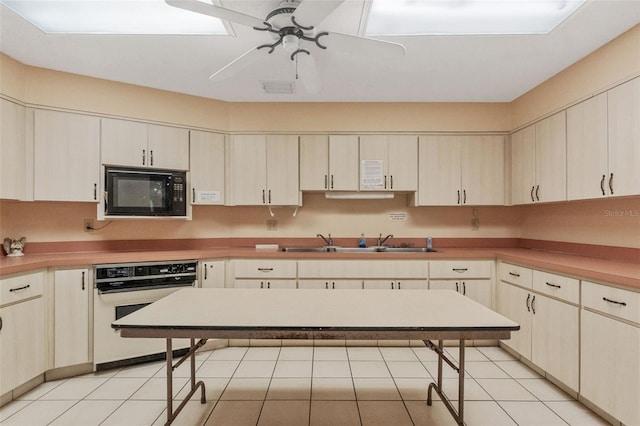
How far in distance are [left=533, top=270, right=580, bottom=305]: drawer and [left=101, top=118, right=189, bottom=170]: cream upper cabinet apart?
136 inches

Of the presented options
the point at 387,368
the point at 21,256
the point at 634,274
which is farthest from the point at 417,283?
the point at 21,256

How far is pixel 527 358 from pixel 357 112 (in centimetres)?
291

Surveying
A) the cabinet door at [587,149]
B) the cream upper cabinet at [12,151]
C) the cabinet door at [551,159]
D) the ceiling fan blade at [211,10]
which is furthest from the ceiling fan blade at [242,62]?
the cabinet door at [551,159]

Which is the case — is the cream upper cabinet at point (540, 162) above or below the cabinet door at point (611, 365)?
above

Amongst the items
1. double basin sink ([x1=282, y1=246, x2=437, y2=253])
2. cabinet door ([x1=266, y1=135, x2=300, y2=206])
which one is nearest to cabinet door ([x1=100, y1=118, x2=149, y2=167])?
cabinet door ([x1=266, y1=135, x2=300, y2=206])

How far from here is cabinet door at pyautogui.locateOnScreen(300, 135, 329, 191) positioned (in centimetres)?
356

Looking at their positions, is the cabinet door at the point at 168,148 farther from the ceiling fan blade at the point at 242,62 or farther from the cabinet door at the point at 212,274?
the ceiling fan blade at the point at 242,62

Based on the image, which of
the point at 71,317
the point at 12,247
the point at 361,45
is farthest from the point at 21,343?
the point at 361,45

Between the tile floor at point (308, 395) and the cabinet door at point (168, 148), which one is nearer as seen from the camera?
the tile floor at point (308, 395)

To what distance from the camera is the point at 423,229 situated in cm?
382

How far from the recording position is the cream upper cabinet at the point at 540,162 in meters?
2.79

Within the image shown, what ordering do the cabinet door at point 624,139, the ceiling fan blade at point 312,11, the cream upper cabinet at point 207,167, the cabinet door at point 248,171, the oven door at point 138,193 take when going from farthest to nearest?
the cabinet door at point 248,171, the cream upper cabinet at point 207,167, the oven door at point 138,193, the cabinet door at point 624,139, the ceiling fan blade at point 312,11

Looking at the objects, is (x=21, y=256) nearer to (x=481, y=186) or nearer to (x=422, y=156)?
(x=422, y=156)

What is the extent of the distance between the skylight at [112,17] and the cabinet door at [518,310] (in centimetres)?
326
